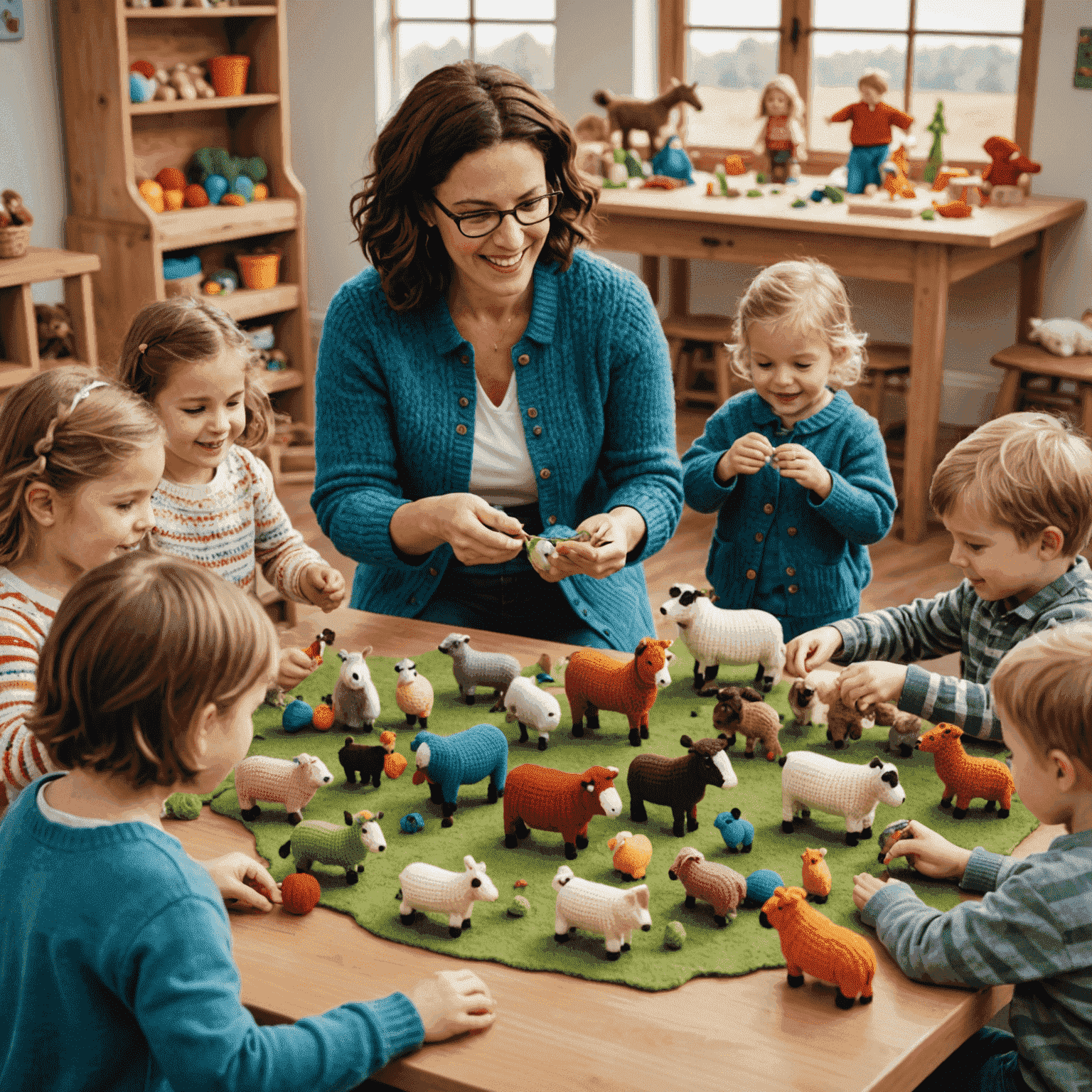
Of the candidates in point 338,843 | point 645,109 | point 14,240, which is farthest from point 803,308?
point 645,109

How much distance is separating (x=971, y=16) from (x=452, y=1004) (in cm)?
455

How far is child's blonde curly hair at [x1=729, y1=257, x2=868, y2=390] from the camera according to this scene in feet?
6.93

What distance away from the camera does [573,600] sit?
203 centimetres

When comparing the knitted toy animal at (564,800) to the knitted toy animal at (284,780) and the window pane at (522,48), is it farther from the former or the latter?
the window pane at (522,48)

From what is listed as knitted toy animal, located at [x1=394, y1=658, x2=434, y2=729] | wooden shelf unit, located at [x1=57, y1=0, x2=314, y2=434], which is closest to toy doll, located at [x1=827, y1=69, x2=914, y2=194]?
wooden shelf unit, located at [x1=57, y1=0, x2=314, y2=434]

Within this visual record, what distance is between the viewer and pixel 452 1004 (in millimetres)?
1114

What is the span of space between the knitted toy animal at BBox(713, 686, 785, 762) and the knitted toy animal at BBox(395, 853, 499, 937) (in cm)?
42

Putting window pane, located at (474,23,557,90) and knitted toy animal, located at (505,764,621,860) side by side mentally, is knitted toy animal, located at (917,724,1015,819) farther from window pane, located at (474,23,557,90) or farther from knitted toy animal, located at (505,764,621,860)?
window pane, located at (474,23,557,90)

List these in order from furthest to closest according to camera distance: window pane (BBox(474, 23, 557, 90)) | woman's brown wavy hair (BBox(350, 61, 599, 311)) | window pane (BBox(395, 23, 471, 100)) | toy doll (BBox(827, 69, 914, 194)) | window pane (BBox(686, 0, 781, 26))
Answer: window pane (BBox(395, 23, 471, 100)) → window pane (BBox(474, 23, 557, 90)) → window pane (BBox(686, 0, 781, 26)) → toy doll (BBox(827, 69, 914, 194)) → woman's brown wavy hair (BBox(350, 61, 599, 311))

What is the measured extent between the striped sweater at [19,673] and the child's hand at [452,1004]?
0.47 metres

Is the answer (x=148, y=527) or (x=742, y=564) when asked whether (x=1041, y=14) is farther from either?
(x=148, y=527)

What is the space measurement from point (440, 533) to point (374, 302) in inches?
15.7

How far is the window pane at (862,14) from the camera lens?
4.92m

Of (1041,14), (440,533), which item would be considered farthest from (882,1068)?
(1041,14)
